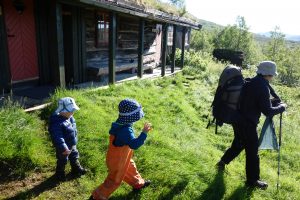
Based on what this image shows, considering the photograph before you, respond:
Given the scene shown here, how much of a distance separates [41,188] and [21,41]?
524cm

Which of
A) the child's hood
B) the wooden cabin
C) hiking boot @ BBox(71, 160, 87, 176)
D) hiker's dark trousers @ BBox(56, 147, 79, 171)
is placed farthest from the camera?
the wooden cabin

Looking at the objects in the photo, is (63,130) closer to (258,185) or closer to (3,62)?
(258,185)

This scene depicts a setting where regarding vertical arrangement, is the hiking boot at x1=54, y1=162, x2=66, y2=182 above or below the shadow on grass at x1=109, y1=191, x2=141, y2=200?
above

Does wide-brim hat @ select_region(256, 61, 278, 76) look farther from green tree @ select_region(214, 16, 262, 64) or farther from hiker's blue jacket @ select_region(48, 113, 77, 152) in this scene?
green tree @ select_region(214, 16, 262, 64)

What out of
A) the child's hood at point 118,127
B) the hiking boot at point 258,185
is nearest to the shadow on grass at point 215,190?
the hiking boot at point 258,185

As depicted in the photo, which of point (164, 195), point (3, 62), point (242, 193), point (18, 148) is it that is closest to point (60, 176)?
point (18, 148)

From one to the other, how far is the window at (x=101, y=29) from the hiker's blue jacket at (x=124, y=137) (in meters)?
7.88

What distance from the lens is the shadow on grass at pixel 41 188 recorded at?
390 cm

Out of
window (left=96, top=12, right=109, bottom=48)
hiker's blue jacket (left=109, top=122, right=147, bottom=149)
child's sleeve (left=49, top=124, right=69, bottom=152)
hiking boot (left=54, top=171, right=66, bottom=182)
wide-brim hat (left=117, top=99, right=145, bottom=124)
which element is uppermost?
window (left=96, top=12, right=109, bottom=48)

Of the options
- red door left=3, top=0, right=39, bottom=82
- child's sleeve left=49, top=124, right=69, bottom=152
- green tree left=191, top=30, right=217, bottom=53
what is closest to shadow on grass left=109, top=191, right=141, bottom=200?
child's sleeve left=49, top=124, right=69, bottom=152

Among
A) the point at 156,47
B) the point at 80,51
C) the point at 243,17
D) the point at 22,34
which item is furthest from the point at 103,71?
the point at 243,17

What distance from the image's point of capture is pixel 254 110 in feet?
13.9

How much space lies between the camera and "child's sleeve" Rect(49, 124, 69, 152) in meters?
3.77

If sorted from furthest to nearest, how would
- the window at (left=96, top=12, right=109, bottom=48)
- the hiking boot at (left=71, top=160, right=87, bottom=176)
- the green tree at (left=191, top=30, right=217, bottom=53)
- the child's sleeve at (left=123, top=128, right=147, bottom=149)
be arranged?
the green tree at (left=191, top=30, right=217, bottom=53)
the window at (left=96, top=12, right=109, bottom=48)
the hiking boot at (left=71, top=160, right=87, bottom=176)
the child's sleeve at (left=123, top=128, right=147, bottom=149)
